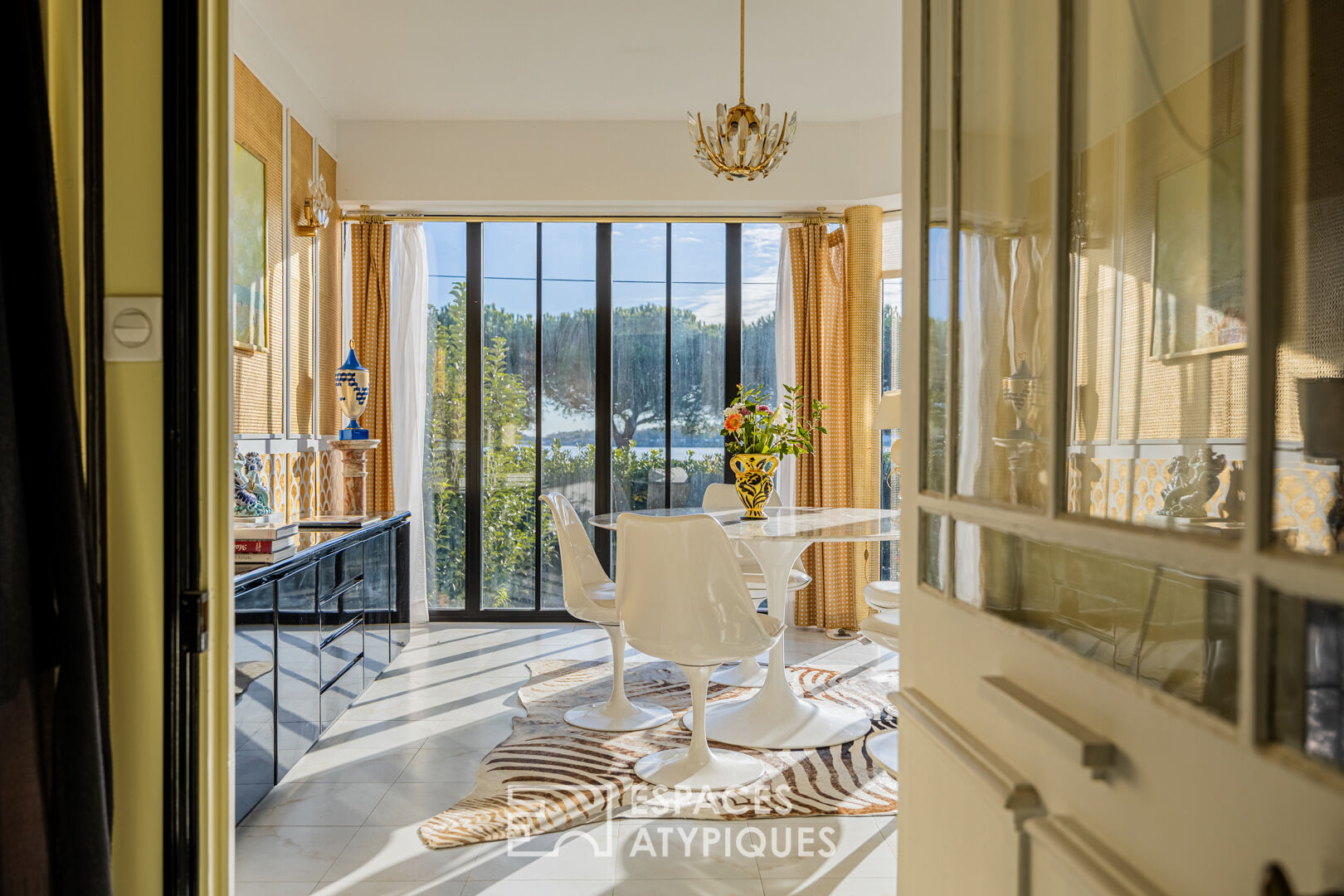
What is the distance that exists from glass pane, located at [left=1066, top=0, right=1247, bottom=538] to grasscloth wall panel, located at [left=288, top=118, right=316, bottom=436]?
4.28 meters

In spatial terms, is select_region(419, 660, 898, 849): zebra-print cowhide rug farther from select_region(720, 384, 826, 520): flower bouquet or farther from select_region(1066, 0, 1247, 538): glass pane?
select_region(1066, 0, 1247, 538): glass pane

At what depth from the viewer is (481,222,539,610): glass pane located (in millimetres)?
5527

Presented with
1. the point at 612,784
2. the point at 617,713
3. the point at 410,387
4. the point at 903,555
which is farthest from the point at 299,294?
the point at 903,555

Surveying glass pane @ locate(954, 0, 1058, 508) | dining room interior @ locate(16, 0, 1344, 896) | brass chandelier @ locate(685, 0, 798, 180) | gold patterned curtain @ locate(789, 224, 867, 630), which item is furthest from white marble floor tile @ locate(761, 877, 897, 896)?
gold patterned curtain @ locate(789, 224, 867, 630)

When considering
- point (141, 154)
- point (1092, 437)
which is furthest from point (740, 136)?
point (1092, 437)

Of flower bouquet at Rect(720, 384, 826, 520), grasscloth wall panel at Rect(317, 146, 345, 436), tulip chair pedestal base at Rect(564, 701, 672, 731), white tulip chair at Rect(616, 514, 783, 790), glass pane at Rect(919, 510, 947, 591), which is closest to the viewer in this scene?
glass pane at Rect(919, 510, 947, 591)

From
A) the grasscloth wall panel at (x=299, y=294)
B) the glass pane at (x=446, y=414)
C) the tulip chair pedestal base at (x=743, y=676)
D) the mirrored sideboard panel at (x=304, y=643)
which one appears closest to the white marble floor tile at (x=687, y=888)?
the mirrored sideboard panel at (x=304, y=643)

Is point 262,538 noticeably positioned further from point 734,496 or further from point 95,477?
point 734,496

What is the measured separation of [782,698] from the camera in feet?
11.6

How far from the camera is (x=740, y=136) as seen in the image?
3.60m

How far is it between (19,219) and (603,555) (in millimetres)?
4677

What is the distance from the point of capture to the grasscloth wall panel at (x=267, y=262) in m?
3.79

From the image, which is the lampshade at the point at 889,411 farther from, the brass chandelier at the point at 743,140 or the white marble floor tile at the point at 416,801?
the white marble floor tile at the point at 416,801

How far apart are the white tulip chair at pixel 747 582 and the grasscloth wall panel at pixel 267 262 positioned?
219cm
